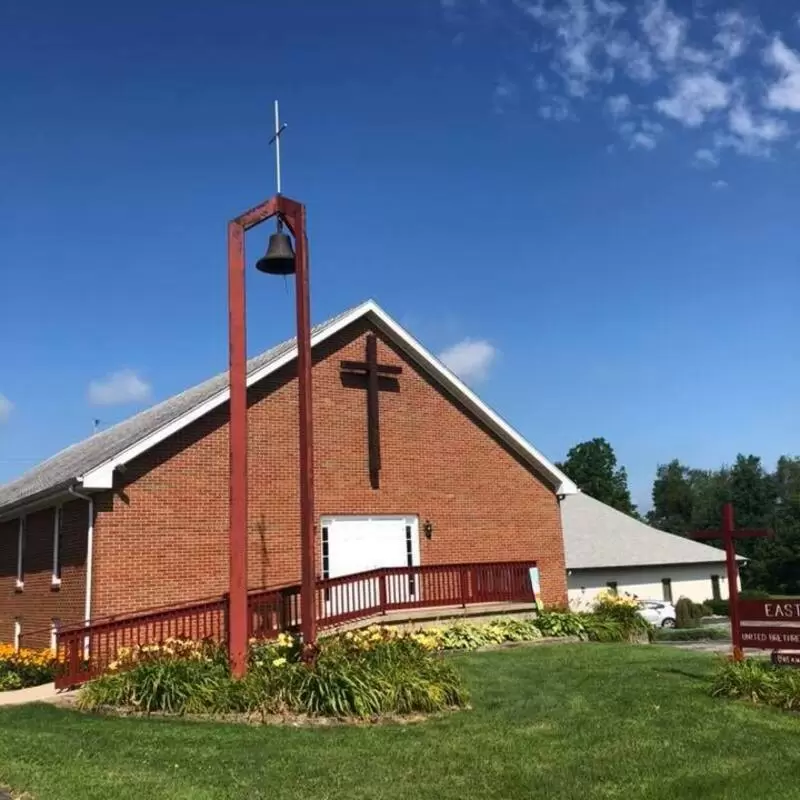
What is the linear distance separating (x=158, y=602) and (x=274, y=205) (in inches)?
323

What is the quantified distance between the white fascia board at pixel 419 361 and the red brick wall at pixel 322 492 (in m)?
0.29

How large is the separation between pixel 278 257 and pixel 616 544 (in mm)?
32549

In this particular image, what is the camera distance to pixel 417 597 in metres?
18.2

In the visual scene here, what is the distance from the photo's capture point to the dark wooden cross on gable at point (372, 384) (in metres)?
20.5

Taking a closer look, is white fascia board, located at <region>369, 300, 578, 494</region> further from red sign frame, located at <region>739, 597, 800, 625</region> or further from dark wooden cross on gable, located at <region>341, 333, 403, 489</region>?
red sign frame, located at <region>739, 597, 800, 625</region>

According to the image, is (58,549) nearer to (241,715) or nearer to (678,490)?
(241,715)

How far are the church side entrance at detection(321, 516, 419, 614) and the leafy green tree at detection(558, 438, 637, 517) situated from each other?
68.9 m

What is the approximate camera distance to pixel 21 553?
2081 cm

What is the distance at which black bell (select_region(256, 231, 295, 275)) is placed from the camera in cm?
1260

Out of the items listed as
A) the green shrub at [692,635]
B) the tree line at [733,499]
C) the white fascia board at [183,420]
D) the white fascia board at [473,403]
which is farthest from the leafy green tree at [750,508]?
the white fascia board at [183,420]

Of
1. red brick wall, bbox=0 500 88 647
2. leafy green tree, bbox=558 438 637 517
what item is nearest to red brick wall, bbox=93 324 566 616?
red brick wall, bbox=0 500 88 647

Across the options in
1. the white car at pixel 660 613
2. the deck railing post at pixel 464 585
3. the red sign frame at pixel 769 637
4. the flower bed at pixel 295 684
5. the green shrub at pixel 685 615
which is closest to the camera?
the flower bed at pixel 295 684

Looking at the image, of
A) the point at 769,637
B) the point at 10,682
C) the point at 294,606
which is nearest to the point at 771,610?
the point at 769,637

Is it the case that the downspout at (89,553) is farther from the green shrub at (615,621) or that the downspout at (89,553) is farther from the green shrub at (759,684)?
the green shrub at (759,684)
